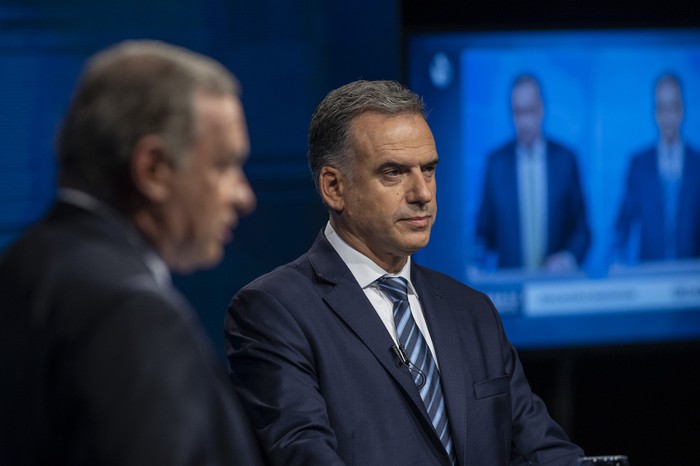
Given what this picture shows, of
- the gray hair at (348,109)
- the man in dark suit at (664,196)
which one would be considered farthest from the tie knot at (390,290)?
the man in dark suit at (664,196)

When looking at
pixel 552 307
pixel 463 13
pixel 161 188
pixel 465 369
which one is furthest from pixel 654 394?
pixel 161 188

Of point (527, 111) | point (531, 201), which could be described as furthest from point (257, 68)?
point (531, 201)

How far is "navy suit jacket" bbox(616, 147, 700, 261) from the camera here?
4543 millimetres

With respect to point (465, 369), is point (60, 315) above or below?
above

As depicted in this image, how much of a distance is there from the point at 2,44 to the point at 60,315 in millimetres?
3224

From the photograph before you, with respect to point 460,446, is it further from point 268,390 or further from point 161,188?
point 161,188

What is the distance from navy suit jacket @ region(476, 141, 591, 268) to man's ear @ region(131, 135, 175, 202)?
3.30 m

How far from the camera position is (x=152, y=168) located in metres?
1.20

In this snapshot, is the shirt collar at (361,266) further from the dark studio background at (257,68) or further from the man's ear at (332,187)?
the dark studio background at (257,68)

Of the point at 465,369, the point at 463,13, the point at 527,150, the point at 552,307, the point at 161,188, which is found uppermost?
the point at 463,13

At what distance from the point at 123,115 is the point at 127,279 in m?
0.19

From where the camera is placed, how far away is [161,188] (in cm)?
121

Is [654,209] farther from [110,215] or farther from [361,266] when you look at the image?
[110,215]

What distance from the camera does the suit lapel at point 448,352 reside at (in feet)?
8.49
